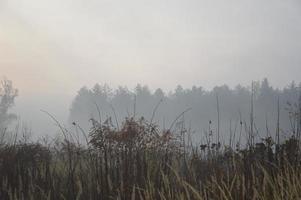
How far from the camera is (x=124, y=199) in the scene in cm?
385

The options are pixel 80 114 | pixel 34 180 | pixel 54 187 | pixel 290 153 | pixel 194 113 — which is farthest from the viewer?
pixel 80 114

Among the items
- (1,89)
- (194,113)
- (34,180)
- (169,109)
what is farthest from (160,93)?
(34,180)

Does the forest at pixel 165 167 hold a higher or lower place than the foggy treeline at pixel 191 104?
lower

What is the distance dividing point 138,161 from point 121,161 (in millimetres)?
166

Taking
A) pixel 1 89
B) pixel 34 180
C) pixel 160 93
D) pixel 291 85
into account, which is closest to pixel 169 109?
pixel 160 93

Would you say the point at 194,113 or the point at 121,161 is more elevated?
the point at 194,113

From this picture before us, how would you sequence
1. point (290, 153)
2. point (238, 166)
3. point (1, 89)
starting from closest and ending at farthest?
point (238, 166), point (290, 153), point (1, 89)

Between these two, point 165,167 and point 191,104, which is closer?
point 165,167

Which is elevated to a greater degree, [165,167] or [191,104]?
[191,104]

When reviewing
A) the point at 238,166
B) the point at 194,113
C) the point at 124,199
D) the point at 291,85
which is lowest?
the point at 124,199

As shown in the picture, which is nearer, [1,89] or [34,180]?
[34,180]

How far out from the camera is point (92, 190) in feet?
14.1

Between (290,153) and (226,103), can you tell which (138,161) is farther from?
(226,103)

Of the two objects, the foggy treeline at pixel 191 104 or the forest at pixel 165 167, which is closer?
the forest at pixel 165 167
